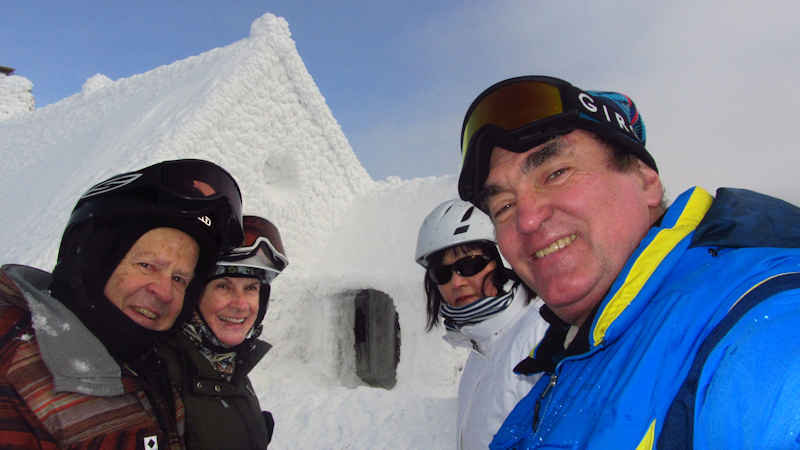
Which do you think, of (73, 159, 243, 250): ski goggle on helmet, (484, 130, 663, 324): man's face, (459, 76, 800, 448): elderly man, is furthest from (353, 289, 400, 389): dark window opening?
(484, 130, 663, 324): man's face

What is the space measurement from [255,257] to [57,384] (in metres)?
1.68

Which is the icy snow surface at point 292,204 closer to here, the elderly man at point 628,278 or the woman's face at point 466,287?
the woman's face at point 466,287

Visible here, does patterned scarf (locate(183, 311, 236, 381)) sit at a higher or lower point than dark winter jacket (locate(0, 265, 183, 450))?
lower

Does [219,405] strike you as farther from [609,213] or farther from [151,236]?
[609,213]

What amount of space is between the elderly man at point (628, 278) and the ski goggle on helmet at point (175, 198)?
119 cm

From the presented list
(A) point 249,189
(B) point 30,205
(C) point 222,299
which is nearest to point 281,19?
(A) point 249,189

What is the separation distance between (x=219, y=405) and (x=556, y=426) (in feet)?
5.52

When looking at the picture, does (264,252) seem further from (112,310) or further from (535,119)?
(535,119)

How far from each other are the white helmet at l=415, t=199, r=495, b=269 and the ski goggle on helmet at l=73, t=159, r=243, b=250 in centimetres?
149

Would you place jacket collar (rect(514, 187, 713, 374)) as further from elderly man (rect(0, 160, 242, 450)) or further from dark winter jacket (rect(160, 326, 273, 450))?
dark winter jacket (rect(160, 326, 273, 450))

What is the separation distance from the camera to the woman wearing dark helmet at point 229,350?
196 cm

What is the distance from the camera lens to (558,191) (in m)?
1.18

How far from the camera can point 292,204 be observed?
8.80 meters

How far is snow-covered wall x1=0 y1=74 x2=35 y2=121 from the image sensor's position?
19.5m
